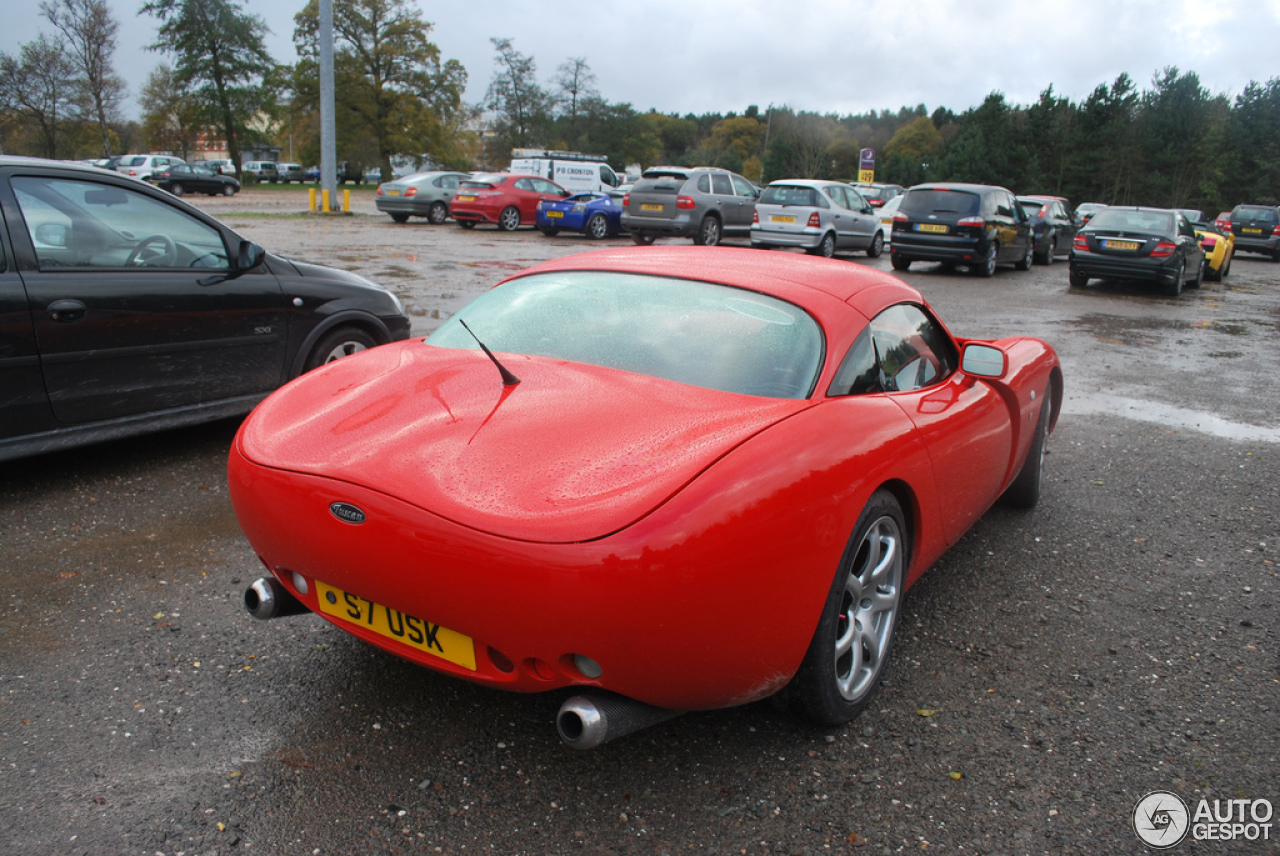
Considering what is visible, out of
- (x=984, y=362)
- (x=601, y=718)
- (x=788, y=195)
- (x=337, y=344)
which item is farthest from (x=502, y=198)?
(x=601, y=718)

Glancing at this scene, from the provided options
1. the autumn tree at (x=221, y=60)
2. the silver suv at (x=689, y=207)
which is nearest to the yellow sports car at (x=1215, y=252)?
the silver suv at (x=689, y=207)

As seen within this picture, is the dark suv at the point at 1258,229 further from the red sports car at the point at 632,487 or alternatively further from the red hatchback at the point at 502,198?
the red sports car at the point at 632,487

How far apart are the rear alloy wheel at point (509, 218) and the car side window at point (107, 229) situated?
1813 cm

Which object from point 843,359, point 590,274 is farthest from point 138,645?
point 843,359

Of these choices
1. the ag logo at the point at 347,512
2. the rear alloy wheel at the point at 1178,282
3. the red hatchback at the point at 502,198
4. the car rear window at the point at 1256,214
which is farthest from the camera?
the car rear window at the point at 1256,214

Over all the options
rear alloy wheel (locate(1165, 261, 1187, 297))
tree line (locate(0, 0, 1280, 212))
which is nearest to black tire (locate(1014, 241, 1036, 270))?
rear alloy wheel (locate(1165, 261, 1187, 297))

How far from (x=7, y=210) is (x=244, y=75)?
60117 mm

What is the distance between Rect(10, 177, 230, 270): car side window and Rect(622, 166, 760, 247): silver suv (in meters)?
14.5

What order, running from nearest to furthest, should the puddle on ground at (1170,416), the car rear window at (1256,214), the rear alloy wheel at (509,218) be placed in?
the puddle on ground at (1170,416) → the rear alloy wheel at (509,218) → the car rear window at (1256,214)

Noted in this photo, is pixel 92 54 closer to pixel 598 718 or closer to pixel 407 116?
pixel 407 116

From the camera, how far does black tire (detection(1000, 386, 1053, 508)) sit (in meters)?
4.36

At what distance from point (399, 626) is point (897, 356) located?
1902 mm

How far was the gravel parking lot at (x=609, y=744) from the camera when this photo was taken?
218 centimetres

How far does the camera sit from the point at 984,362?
339 centimetres
